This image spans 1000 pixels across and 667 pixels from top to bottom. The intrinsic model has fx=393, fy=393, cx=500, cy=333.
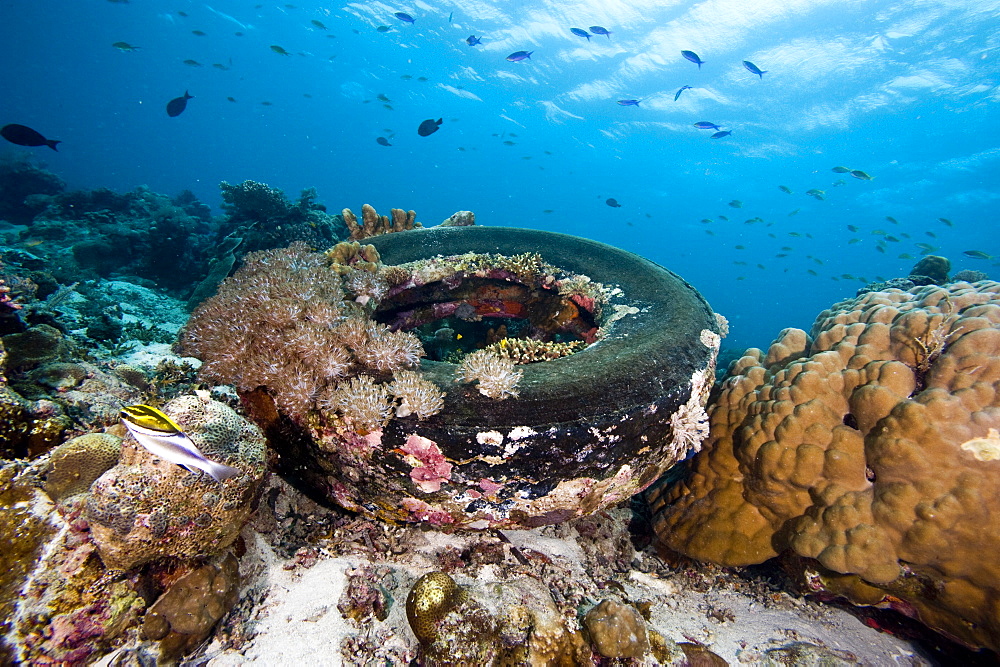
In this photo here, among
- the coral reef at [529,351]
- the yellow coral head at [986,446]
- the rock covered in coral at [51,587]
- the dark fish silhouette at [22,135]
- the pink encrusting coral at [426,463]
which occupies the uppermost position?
the dark fish silhouette at [22,135]

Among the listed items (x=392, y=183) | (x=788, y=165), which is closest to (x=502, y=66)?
(x=788, y=165)

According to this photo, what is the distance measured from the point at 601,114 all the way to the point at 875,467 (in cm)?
6151

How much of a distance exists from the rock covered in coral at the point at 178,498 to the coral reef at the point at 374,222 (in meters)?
5.63

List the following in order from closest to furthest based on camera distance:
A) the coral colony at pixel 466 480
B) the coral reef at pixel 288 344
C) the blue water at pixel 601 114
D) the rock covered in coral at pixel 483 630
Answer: the coral colony at pixel 466 480, the rock covered in coral at pixel 483 630, the coral reef at pixel 288 344, the blue water at pixel 601 114

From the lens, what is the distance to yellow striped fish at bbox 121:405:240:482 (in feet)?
6.17

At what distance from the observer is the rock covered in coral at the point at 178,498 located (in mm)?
2131

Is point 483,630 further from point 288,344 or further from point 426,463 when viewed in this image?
point 288,344

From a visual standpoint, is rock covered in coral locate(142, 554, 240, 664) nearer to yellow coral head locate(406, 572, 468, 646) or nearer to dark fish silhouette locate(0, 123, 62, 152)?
yellow coral head locate(406, 572, 468, 646)

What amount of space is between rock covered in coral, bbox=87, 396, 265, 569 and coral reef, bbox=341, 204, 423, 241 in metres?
5.63

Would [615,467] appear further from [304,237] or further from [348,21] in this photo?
[348,21]

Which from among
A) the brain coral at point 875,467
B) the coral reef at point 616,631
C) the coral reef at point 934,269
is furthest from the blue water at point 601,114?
the coral reef at point 616,631

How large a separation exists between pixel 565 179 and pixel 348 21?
68103mm

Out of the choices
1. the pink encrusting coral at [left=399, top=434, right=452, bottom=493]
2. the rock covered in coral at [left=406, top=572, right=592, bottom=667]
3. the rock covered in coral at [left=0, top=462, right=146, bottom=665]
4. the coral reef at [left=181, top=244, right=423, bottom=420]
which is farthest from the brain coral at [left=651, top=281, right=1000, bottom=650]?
the rock covered in coral at [left=0, top=462, right=146, bottom=665]

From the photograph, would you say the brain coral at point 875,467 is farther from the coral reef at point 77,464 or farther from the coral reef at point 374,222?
the coral reef at point 374,222
